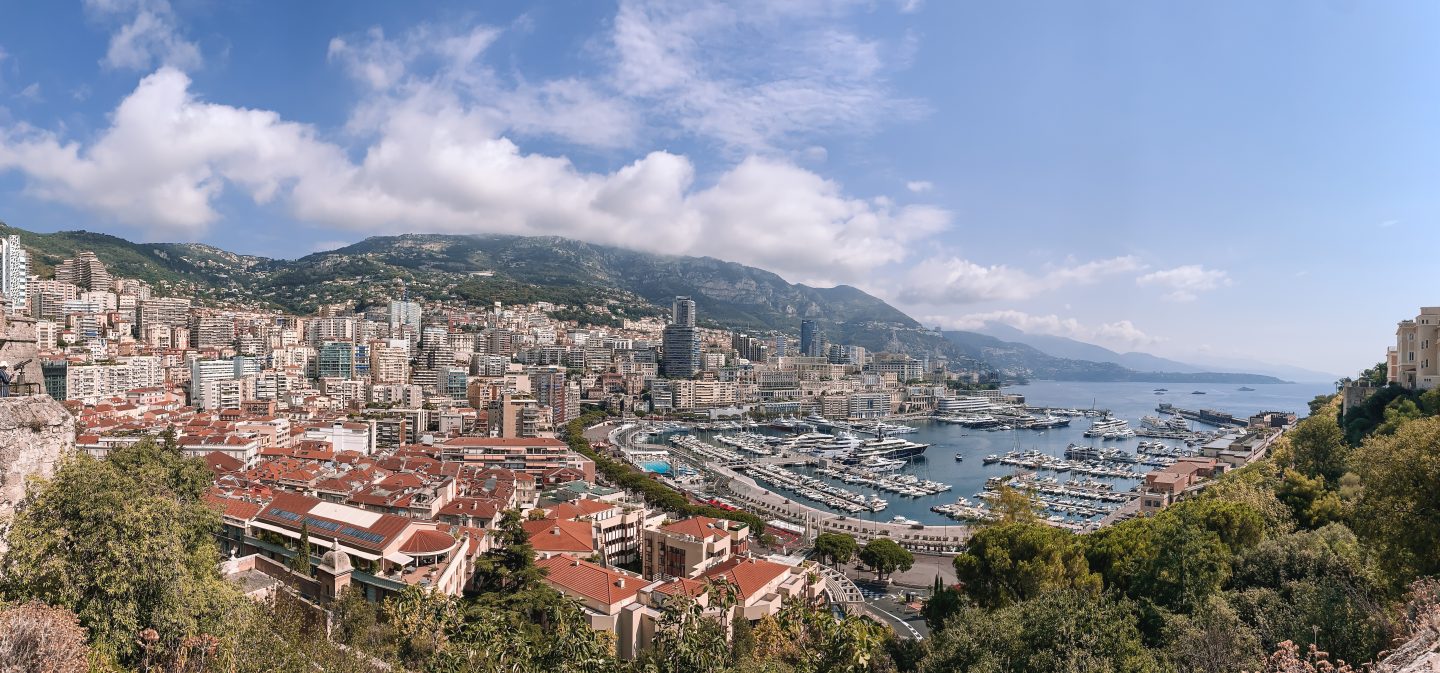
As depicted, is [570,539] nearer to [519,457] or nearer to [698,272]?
[519,457]

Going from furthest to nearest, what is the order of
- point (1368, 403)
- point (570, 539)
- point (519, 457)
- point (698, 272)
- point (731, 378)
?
point (698, 272) → point (731, 378) → point (519, 457) → point (1368, 403) → point (570, 539)

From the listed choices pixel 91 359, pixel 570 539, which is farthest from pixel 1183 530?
pixel 91 359

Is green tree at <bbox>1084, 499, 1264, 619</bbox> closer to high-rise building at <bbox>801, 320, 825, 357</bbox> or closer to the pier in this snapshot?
the pier

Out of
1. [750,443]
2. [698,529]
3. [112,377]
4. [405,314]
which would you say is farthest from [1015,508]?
[405,314]

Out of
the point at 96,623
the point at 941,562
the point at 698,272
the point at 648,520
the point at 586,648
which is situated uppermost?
the point at 698,272

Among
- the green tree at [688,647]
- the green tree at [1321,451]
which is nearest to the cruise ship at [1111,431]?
the green tree at [1321,451]

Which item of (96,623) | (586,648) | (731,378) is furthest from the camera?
(731,378)

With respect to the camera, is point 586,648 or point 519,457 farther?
point 519,457
